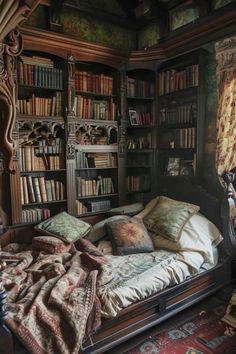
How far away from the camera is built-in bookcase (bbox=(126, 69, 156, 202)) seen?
11.1 ft

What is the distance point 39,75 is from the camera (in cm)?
275

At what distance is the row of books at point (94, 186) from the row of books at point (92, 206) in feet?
0.36

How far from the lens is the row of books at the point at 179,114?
297cm

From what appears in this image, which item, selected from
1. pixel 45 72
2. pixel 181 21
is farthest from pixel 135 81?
pixel 45 72

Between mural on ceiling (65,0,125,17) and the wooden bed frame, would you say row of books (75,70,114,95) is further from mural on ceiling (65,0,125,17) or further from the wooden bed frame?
the wooden bed frame

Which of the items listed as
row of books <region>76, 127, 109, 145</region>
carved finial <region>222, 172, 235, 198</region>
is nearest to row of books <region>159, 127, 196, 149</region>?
carved finial <region>222, 172, 235, 198</region>

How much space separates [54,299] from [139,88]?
268 cm

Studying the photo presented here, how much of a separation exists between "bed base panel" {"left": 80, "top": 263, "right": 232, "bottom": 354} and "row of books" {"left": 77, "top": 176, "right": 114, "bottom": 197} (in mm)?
1454

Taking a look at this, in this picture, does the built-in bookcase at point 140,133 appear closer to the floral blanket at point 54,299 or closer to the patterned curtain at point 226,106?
the patterned curtain at point 226,106

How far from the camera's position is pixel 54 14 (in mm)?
2832

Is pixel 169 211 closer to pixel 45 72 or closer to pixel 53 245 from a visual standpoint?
pixel 53 245

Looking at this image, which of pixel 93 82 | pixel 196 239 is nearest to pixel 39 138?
pixel 93 82

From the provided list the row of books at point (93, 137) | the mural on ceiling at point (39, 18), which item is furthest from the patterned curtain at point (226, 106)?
the mural on ceiling at point (39, 18)

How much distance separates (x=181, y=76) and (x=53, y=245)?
7.56 feet
